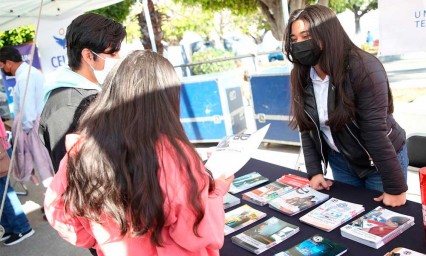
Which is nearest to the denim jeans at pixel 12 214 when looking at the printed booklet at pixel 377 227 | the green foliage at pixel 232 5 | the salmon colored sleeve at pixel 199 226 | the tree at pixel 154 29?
the salmon colored sleeve at pixel 199 226

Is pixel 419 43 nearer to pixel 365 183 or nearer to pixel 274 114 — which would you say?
pixel 365 183

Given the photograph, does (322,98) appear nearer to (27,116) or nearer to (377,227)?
(377,227)

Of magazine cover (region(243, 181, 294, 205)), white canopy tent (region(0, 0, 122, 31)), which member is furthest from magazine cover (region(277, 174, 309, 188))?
white canopy tent (region(0, 0, 122, 31))

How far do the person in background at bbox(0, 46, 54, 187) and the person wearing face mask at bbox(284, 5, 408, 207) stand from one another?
2650mm

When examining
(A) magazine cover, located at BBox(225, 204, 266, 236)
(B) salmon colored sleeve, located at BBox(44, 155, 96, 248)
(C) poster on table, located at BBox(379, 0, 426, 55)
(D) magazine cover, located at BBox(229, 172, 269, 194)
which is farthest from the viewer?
(C) poster on table, located at BBox(379, 0, 426, 55)

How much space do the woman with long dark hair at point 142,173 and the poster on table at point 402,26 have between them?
5.80ft

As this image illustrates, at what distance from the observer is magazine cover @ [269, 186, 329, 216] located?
4.63 feet

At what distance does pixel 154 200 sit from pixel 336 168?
115 cm

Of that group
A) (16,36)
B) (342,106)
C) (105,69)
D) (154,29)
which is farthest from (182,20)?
(342,106)

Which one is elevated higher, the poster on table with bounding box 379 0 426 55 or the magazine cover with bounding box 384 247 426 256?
the poster on table with bounding box 379 0 426 55

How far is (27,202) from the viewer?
425cm

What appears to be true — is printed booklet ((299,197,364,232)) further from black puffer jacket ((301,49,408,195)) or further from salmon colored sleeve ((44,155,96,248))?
salmon colored sleeve ((44,155,96,248))

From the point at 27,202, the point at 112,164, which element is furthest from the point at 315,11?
the point at 27,202

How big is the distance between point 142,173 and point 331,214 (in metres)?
0.79
